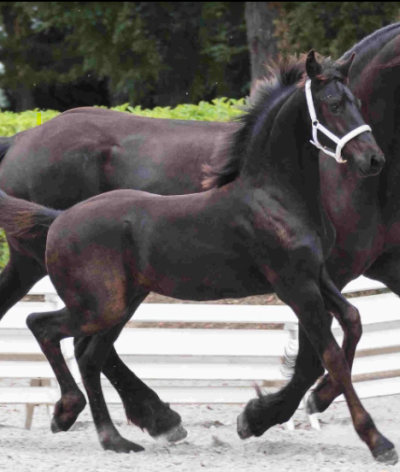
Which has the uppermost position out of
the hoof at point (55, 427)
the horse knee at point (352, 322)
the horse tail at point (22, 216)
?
the horse tail at point (22, 216)

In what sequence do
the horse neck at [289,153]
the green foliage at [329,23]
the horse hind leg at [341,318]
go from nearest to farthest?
the horse neck at [289,153] < the horse hind leg at [341,318] < the green foliage at [329,23]

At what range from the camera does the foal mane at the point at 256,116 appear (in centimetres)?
496

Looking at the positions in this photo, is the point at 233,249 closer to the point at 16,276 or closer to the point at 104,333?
the point at 104,333

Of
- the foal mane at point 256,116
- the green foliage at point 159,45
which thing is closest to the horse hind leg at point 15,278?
the foal mane at point 256,116

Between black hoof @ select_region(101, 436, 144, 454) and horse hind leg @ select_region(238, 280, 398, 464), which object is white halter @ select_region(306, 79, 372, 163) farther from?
black hoof @ select_region(101, 436, 144, 454)

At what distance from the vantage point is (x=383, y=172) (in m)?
5.22

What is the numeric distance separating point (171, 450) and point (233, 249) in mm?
1166

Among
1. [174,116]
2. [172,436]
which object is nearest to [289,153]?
[172,436]

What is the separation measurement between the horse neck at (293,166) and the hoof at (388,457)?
1.02 meters

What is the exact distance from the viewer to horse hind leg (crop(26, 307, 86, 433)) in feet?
17.3

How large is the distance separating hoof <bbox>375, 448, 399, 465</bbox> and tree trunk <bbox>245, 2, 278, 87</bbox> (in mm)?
11318

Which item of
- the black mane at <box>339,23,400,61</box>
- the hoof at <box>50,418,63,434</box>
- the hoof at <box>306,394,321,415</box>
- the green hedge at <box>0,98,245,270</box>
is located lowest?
the hoof at <box>50,418,63,434</box>

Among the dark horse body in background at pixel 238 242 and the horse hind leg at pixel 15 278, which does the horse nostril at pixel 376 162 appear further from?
the horse hind leg at pixel 15 278

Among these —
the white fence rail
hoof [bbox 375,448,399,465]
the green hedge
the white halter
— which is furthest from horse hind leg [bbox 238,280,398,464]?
the green hedge
